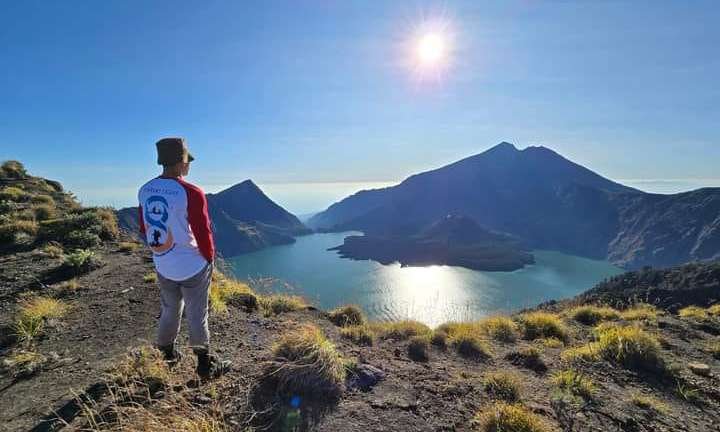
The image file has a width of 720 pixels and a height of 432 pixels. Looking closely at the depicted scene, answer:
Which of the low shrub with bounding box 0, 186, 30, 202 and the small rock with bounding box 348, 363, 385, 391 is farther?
the low shrub with bounding box 0, 186, 30, 202

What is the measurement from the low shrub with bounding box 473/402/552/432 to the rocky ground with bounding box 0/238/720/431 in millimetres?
255

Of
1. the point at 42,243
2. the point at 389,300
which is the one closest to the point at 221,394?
the point at 42,243

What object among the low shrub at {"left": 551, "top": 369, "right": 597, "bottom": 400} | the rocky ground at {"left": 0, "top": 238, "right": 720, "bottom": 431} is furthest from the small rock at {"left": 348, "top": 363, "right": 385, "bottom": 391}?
the low shrub at {"left": 551, "top": 369, "right": 597, "bottom": 400}

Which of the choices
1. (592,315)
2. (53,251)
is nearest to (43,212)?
(53,251)

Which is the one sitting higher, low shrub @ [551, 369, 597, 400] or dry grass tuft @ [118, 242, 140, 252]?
dry grass tuft @ [118, 242, 140, 252]

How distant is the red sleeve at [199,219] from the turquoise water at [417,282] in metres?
55.9

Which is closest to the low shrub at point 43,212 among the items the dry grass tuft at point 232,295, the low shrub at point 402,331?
the dry grass tuft at point 232,295

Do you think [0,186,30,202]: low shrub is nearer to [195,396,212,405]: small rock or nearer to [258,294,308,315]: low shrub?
[258,294,308,315]: low shrub

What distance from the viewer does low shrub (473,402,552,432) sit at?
12.0ft

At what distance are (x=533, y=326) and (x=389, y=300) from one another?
71.5m

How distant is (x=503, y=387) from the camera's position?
4.86 m

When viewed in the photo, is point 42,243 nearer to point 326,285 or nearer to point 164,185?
point 164,185

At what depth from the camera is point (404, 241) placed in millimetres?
179250

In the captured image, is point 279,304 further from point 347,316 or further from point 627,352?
point 627,352
